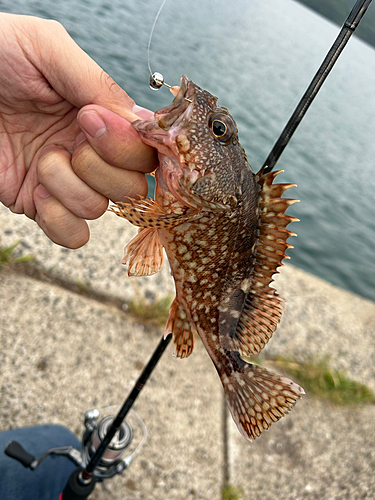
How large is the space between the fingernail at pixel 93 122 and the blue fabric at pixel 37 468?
6.69 ft

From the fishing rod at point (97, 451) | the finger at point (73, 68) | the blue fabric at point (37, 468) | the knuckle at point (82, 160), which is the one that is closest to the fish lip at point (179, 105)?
the finger at point (73, 68)

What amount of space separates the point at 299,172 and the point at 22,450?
36.6 feet

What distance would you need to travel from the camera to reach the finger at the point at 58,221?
2.22 meters

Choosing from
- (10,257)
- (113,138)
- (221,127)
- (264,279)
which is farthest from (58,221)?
(10,257)

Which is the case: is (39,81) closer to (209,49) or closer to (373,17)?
(373,17)

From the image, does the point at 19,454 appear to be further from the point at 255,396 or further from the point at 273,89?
the point at 273,89

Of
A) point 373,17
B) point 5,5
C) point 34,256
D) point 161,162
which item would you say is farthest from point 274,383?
point 5,5

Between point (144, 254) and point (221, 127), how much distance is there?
73 cm

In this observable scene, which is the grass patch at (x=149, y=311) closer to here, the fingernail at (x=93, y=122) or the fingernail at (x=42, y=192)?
the fingernail at (x=42, y=192)

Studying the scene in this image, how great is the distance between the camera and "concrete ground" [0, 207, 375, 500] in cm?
302

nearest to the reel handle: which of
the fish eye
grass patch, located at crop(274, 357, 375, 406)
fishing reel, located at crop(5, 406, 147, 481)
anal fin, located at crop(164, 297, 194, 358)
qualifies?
fishing reel, located at crop(5, 406, 147, 481)

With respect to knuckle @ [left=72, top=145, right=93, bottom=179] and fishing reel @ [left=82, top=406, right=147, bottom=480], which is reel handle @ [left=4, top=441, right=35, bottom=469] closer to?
fishing reel @ [left=82, top=406, right=147, bottom=480]

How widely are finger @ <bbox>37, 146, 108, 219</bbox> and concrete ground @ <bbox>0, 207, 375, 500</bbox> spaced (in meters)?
1.66

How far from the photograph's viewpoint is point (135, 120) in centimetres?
191
